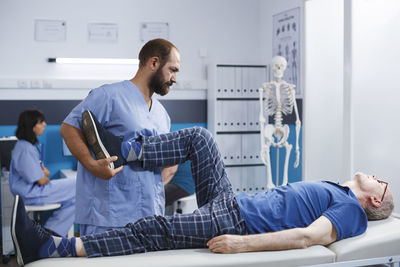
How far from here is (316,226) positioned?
6.86ft

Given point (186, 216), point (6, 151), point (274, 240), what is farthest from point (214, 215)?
point (6, 151)

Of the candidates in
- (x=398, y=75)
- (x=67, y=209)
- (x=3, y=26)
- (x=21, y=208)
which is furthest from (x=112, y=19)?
(x=21, y=208)

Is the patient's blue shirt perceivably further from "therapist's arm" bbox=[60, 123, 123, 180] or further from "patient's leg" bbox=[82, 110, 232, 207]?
"therapist's arm" bbox=[60, 123, 123, 180]

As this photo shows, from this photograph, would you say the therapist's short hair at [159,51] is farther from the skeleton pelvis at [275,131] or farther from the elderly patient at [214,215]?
the skeleton pelvis at [275,131]

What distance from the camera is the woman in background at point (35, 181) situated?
12.8 feet

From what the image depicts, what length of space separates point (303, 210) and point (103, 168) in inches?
33.7

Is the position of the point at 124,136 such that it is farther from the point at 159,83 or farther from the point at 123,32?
the point at 123,32

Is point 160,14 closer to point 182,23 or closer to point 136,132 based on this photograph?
point 182,23

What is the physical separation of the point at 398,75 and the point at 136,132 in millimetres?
1689

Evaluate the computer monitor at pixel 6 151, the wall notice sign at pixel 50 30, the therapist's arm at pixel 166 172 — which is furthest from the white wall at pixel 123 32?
the therapist's arm at pixel 166 172

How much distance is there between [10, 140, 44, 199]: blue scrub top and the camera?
389 centimetres

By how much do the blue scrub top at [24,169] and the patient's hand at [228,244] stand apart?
2.30m

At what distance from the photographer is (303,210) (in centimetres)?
220

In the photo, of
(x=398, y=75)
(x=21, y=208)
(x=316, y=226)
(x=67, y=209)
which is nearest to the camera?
(x=21, y=208)
